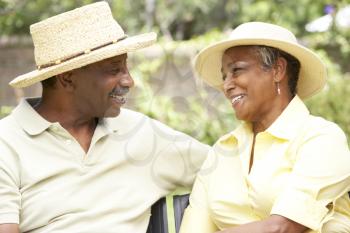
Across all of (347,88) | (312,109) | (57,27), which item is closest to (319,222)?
(57,27)

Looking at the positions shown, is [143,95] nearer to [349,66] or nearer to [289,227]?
[349,66]

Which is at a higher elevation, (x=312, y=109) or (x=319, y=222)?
(x=319, y=222)

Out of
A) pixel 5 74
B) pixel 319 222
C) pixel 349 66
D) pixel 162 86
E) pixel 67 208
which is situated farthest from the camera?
pixel 349 66

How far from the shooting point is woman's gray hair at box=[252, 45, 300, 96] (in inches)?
121

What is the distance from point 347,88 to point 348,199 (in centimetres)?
464

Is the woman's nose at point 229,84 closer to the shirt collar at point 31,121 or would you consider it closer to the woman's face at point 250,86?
the woman's face at point 250,86

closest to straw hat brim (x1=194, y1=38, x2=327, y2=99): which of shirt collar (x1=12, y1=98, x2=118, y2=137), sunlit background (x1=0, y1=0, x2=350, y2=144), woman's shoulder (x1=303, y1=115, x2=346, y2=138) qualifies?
woman's shoulder (x1=303, y1=115, x2=346, y2=138)

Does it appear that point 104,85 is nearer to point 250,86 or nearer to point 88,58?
point 88,58

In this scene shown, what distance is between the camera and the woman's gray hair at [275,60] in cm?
308

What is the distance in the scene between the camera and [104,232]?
121 inches

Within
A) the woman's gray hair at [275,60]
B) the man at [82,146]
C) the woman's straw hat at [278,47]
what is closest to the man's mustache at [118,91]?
the man at [82,146]

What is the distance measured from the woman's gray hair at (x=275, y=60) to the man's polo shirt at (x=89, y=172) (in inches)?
21.2

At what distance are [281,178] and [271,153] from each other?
0.13 metres

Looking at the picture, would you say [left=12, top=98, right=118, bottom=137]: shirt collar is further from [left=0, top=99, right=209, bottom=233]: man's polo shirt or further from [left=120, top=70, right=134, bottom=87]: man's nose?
[left=120, top=70, right=134, bottom=87]: man's nose
